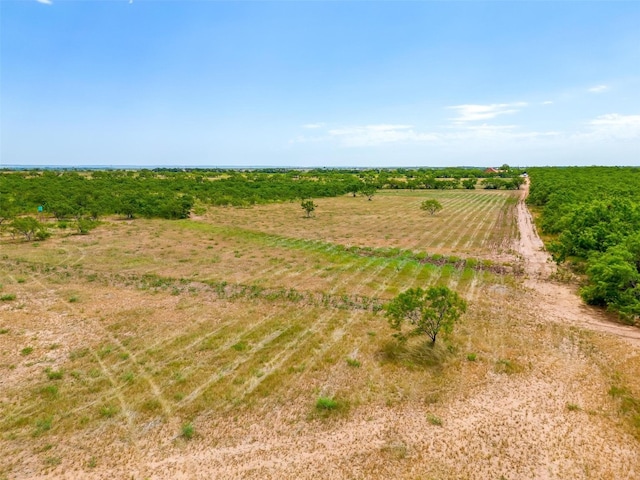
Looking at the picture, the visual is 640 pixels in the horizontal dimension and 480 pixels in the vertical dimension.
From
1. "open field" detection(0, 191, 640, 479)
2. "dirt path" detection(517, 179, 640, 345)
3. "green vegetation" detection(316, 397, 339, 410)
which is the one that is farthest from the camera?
"dirt path" detection(517, 179, 640, 345)

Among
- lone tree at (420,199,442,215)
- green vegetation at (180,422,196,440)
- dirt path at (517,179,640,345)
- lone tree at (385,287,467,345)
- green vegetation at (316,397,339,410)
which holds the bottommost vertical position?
green vegetation at (180,422,196,440)

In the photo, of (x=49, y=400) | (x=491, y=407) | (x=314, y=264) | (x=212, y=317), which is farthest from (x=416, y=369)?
(x=314, y=264)

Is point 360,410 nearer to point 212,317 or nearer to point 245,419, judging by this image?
point 245,419

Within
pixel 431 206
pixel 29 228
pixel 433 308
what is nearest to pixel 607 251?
pixel 433 308

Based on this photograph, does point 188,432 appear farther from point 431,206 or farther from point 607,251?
point 431,206

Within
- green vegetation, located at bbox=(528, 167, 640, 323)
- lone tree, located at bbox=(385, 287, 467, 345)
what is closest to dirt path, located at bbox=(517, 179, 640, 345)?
green vegetation, located at bbox=(528, 167, 640, 323)

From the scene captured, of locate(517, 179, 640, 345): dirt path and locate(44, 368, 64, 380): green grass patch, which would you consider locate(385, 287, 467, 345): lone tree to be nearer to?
locate(517, 179, 640, 345): dirt path
